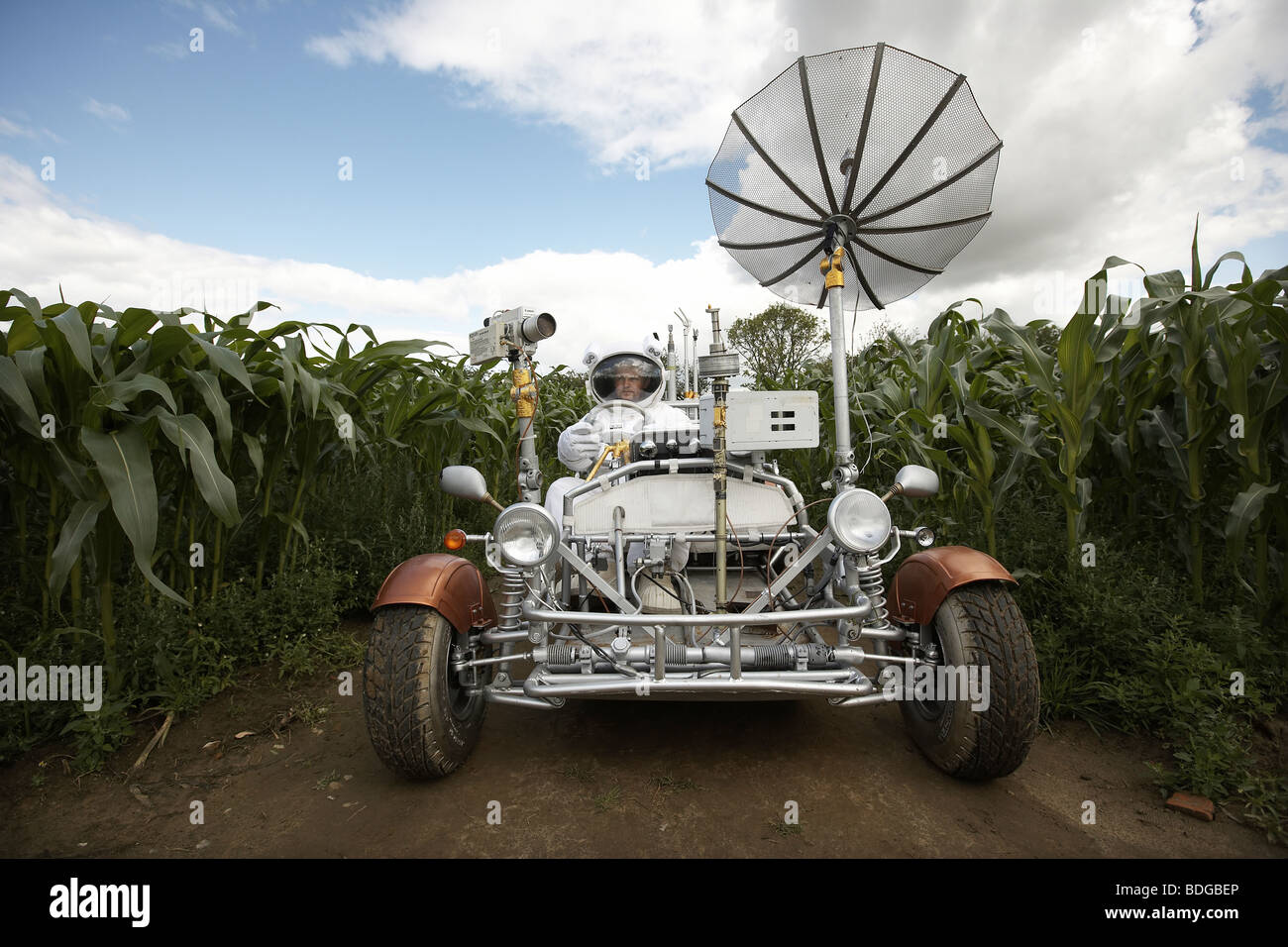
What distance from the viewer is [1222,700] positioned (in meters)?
2.70

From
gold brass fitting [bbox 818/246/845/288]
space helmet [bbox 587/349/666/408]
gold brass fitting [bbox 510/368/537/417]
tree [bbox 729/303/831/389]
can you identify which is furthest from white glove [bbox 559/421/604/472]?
tree [bbox 729/303/831/389]

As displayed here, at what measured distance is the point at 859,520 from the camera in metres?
2.43

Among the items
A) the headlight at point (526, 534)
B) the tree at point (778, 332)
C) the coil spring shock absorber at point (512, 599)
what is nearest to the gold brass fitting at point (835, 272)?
the headlight at point (526, 534)

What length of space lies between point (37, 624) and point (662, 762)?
123 inches

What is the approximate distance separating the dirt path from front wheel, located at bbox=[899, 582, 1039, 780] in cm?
20

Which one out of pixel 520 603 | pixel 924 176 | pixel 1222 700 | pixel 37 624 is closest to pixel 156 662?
pixel 37 624

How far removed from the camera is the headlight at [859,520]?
7.73 ft

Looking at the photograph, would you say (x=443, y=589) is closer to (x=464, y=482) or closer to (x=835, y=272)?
(x=464, y=482)

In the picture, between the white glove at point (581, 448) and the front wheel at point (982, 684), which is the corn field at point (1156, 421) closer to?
the front wheel at point (982, 684)

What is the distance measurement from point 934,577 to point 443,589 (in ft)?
6.79

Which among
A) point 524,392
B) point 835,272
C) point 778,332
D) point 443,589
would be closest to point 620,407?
point 524,392

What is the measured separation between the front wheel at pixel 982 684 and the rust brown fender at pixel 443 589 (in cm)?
188

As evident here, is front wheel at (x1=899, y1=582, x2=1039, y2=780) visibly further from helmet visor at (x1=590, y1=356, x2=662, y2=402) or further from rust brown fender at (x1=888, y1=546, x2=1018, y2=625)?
helmet visor at (x1=590, y1=356, x2=662, y2=402)
